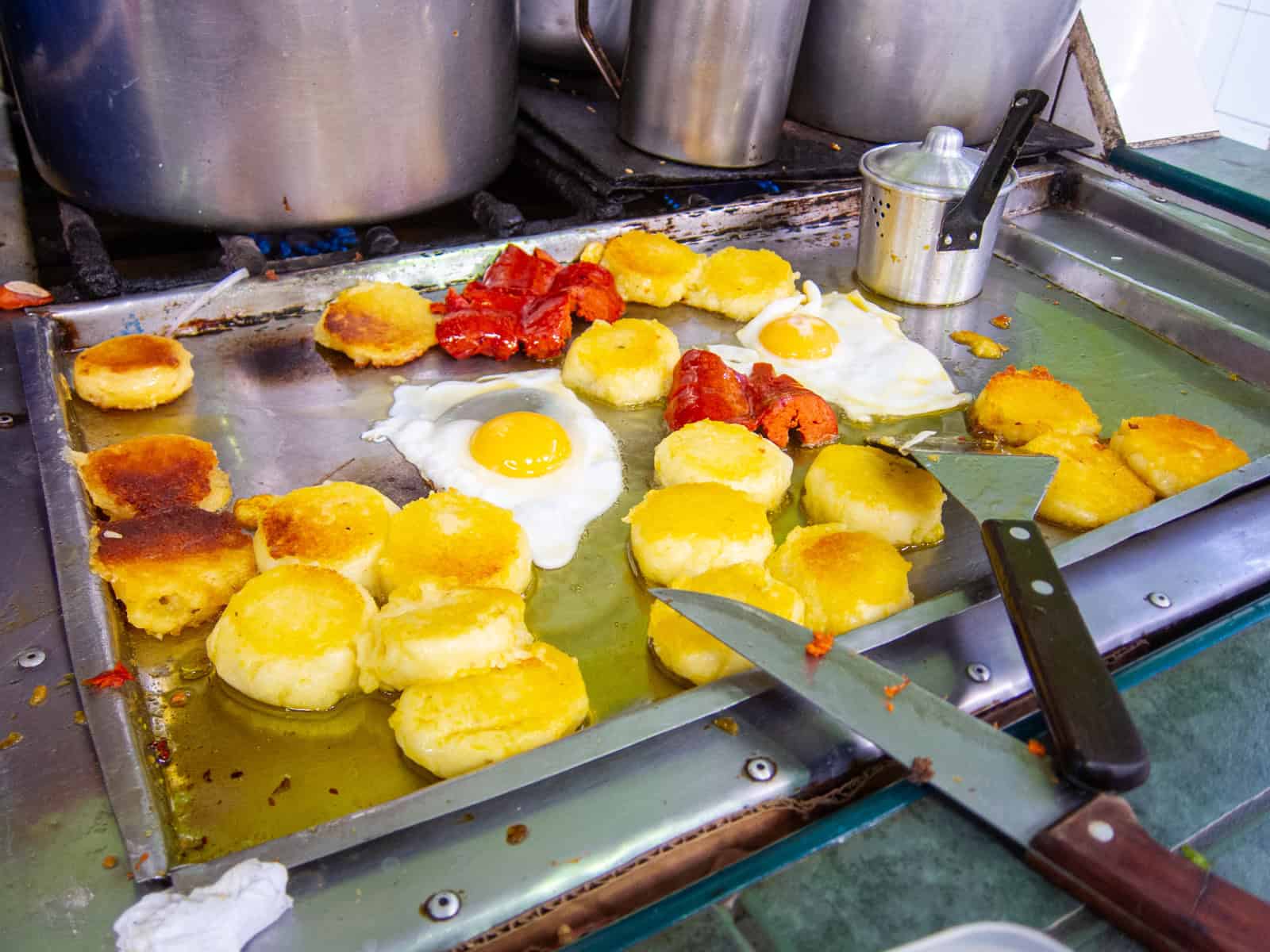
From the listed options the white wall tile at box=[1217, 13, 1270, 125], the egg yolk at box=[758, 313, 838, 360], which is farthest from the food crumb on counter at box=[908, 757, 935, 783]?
the white wall tile at box=[1217, 13, 1270, 125]

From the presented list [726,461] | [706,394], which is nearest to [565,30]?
[706,394]

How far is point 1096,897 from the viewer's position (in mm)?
1180

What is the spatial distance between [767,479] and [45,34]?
2125 mm

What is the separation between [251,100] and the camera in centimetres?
243

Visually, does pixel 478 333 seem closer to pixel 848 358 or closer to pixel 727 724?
pixel 848 358

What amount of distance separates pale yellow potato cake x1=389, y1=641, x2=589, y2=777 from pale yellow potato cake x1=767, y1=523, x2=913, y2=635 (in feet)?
1.64

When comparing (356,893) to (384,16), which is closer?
(356,893)

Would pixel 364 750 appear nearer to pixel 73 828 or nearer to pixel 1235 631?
pixel 73 828

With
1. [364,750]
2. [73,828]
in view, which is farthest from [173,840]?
[364,750]

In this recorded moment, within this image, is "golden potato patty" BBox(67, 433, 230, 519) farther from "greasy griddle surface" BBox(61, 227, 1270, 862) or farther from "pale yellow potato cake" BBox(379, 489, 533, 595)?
"pale yellow potato cake" BBox(379, 489, 533, 595)

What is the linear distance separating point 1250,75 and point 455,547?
6.54m

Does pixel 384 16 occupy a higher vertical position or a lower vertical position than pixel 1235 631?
higher

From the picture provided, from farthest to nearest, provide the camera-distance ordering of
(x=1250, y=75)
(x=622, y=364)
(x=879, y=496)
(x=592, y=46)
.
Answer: (x=1250, y=75) → (x=592, y=46) → (x=622, y=364) → (x=879, y=496)

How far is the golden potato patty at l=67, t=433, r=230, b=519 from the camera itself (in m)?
1.96
